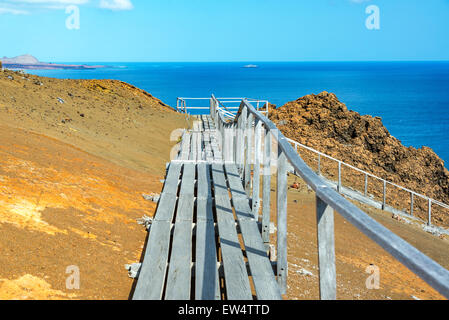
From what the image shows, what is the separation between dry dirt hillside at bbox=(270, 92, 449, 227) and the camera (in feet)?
61.0

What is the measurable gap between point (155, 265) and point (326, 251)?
2.01 meters

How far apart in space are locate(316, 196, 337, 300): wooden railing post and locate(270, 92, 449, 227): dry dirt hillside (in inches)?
598

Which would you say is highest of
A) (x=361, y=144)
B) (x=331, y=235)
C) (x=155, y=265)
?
(x=361, y=144)

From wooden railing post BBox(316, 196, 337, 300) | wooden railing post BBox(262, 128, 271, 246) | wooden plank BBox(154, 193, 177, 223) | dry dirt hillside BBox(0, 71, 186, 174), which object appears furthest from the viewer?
dry dirt hillside BBox(0, 71, 186, 174)

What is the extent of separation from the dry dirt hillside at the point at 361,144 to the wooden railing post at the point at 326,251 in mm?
15191

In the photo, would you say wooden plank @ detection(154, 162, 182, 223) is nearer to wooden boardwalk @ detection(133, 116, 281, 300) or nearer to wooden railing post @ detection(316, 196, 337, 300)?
wooden boardwalk @ detection(133, 116, 281, 300)

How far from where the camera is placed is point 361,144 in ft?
63.3

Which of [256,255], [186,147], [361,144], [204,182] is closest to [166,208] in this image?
[204,182]

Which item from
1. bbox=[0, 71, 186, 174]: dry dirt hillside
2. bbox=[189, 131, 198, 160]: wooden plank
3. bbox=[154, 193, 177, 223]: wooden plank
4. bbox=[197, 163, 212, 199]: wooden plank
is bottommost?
bbox=[154, 193, 177, 223]: wooden plank

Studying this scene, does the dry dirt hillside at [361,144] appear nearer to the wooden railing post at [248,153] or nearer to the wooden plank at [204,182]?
the wooden plank at [204,182]

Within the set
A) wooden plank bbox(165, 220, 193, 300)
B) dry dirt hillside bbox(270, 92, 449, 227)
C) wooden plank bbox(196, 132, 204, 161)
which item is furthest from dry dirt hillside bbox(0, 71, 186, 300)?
dry dirt hillside bbox(270, 92, 449, 227)

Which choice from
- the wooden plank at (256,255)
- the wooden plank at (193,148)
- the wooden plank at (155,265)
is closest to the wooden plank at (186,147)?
the wooden plank at (193,148)

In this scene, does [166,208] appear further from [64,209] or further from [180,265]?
[180,265]

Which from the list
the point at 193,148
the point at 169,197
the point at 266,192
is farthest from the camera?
the point at 193,148
